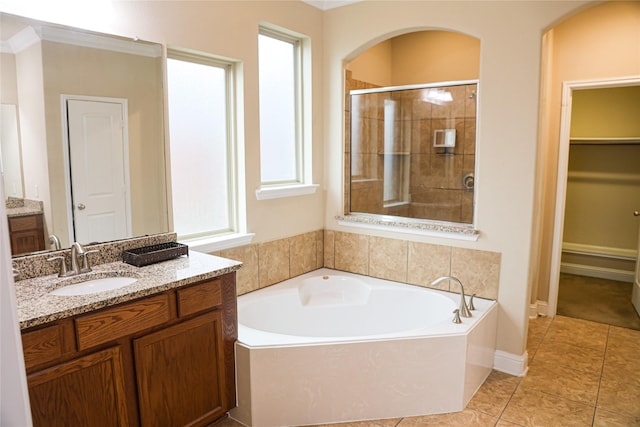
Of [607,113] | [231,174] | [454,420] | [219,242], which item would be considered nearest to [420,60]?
[607,113]

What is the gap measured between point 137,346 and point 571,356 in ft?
9.54

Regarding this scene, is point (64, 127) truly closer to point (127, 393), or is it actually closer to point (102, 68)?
point (102, 68)

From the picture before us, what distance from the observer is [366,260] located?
11.8 feet

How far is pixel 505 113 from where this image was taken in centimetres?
286

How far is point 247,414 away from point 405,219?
6.00 feet

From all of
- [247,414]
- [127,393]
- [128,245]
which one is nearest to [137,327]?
[127,393]

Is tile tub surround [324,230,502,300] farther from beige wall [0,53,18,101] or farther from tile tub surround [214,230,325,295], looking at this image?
beige wall [0,53,18,101]

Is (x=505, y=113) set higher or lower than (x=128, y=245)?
higher

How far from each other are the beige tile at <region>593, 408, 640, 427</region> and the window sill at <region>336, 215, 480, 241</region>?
1202 mm

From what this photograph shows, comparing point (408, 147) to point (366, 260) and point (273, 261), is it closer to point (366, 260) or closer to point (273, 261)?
point (366, 260)

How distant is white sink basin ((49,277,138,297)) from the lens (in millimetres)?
2006

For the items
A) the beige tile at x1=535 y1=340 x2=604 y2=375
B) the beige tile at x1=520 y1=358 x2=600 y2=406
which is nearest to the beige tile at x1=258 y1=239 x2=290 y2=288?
the beige tile at x1=520 y1=358 x2=600 y2=406

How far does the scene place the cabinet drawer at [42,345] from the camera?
1.58 metres

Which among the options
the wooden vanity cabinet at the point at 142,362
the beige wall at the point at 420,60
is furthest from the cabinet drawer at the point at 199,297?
the beige wall at the point at 420,60
